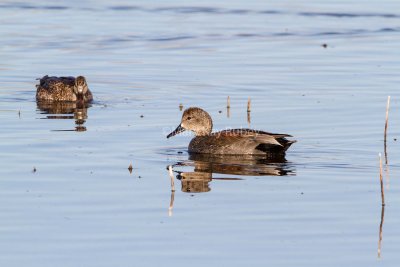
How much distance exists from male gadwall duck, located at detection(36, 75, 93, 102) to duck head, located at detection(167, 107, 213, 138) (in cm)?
492

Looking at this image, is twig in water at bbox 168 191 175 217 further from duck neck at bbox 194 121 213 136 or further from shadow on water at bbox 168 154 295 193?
duck neck at bbox 194 121 213 136

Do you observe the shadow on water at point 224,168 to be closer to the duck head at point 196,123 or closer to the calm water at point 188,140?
the calm water at point 188,140

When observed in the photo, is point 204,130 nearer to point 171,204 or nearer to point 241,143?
point 241,143

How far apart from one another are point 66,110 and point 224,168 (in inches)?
257

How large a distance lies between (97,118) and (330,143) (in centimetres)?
455

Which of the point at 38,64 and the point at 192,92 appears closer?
the point at 192,92

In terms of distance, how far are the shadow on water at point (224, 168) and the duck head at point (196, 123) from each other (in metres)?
0.66

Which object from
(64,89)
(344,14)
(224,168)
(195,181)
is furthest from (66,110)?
(344,14)

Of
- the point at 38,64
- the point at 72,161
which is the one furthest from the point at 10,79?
the point at 72,161

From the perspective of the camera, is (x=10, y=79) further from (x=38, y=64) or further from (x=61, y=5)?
(x=61, y=5)

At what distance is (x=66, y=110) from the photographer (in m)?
20.2

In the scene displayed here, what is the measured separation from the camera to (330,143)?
50.6ft

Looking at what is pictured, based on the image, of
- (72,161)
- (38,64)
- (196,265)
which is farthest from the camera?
(38,64)

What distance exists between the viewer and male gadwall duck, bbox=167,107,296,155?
14.8 meters
